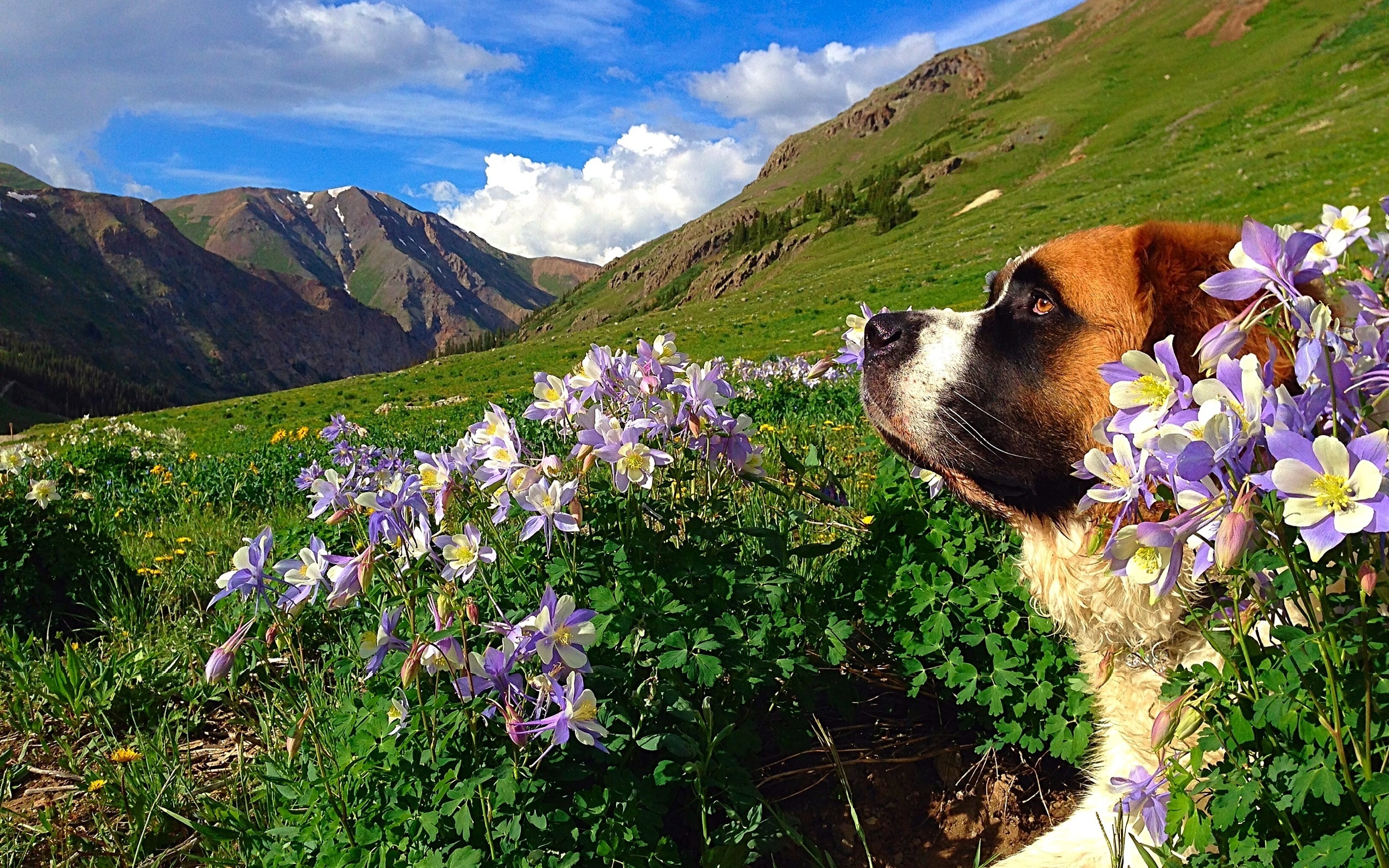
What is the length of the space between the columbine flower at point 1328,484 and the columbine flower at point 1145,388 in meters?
0.27

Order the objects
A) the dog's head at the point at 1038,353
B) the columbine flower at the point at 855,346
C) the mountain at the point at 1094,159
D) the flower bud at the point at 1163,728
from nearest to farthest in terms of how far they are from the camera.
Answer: the flower bud at the point at 1163,728 < the dog's head at the point at 1038,353 < the columbine flower at the point at 855,346 < the mountain at the point at 1094,159

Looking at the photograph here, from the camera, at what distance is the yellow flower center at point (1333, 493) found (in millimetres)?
1182

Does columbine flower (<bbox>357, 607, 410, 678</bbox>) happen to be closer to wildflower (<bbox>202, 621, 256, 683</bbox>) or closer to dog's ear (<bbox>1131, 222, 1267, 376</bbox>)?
wildflower (<bbox>202, 621, 256, 683</bbox>)

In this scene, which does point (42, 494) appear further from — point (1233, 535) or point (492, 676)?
point (1233, 535)

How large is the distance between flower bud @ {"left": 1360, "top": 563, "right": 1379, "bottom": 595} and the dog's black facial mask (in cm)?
146

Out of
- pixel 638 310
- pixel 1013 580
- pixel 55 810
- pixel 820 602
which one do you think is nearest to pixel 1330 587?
pixel 1013 580

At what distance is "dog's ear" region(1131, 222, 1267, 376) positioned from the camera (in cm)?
255

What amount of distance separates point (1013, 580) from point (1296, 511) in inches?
84.8

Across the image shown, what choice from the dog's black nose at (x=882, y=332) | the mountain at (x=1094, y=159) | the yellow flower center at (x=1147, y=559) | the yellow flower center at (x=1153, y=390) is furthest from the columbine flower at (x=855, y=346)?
the mountain at (x=1094, y=159)

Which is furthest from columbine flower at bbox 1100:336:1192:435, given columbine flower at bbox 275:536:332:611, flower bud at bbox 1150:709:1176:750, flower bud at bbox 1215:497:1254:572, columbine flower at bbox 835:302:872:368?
columbine flower at bbox 275:536:332:611

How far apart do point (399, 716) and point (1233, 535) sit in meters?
2.05

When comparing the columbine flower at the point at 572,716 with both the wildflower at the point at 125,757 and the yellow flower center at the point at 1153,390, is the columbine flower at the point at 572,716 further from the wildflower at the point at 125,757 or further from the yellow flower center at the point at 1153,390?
the wildflower at the point at 125,757

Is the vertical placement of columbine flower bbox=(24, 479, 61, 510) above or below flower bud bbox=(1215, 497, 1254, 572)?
Result: above

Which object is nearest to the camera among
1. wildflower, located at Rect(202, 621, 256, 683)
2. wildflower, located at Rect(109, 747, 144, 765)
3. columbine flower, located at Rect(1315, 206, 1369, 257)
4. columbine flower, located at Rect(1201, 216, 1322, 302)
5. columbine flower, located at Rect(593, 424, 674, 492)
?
columbine flower, located at Rect(1201, 216, 1322, 302)
